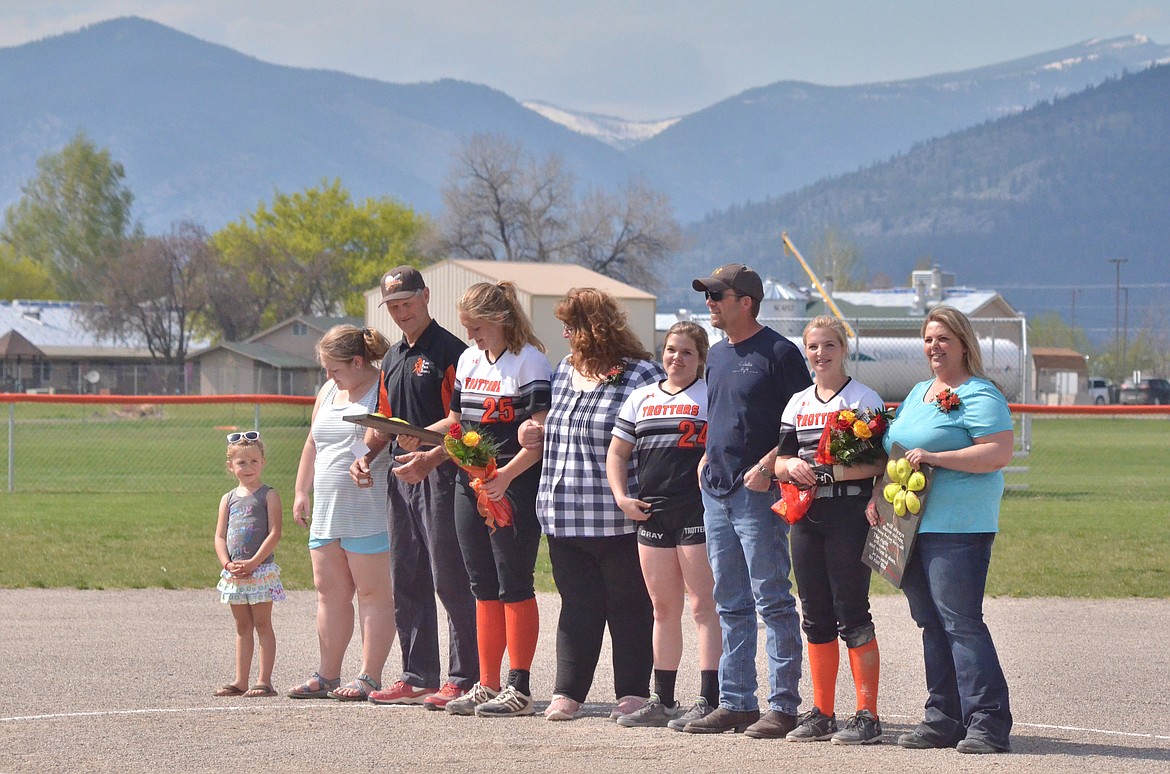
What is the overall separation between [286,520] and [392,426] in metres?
8.87

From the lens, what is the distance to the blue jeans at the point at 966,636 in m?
6.18

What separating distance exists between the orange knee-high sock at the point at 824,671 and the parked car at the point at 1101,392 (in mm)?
76479

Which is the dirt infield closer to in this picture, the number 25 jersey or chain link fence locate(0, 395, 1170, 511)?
the number 25 jersey

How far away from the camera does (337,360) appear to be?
752 centimetres

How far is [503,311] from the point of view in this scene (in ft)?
23.1

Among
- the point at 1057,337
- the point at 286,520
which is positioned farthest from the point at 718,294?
the point at 1057,337

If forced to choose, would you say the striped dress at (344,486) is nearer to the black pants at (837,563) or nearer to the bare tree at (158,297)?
the black pants at (837,563)

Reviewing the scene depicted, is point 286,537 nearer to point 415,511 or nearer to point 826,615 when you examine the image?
point 415,511

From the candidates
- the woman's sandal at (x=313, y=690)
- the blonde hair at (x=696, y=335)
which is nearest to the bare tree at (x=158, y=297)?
the woman's sandal at (x=313, y=690)

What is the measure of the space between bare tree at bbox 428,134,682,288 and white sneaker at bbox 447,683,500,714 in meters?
78.6

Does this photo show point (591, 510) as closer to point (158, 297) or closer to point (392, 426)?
point (392, 426)

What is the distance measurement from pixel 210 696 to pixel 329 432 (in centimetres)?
151

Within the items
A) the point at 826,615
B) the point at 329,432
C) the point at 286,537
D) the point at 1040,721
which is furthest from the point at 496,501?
the point at 286,537

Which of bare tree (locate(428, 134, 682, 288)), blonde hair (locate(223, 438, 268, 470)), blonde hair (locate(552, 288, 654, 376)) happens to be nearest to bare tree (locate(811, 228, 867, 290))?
bare tree (locate(428, 134, 682, 288))
